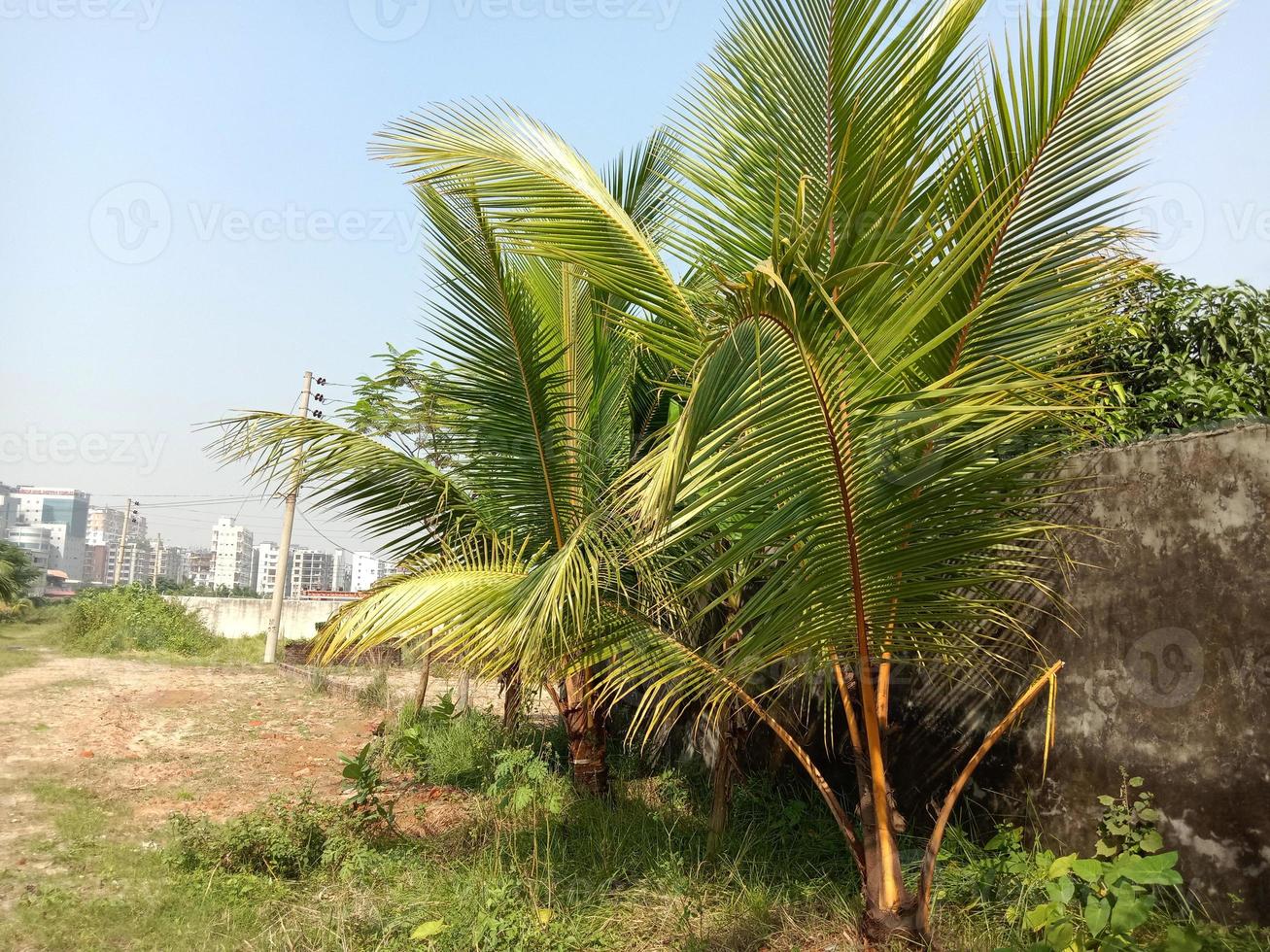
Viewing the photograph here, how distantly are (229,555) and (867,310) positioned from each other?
12937cm

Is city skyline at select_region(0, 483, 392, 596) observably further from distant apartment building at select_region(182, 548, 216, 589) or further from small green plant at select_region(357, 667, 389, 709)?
small green plant at select_region(357, 667, 389, 709)

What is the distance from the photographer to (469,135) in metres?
3.76

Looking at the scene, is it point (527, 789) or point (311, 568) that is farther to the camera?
point (311, 568)

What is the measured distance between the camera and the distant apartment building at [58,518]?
106m

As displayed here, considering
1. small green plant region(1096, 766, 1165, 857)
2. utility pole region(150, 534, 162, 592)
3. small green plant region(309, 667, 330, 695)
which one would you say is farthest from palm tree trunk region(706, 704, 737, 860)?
utility pole region(150, 534, 162, 592)

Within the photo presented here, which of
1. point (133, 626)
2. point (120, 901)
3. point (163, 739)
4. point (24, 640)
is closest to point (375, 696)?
point (163, 739)

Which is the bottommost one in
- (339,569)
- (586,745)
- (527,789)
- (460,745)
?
(460,745)

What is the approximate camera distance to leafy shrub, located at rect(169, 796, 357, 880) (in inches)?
185

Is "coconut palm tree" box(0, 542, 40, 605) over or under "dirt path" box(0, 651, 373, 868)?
over

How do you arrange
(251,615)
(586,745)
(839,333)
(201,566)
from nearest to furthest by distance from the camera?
(839,333)
(586,745)
(251,615)
(201,566)

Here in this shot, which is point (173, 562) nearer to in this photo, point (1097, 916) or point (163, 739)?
point (163, 739)

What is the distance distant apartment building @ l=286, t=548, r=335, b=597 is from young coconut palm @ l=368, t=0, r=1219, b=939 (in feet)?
345

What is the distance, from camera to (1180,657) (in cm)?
313

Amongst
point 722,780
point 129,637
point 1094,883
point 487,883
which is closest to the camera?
point 1094,883
